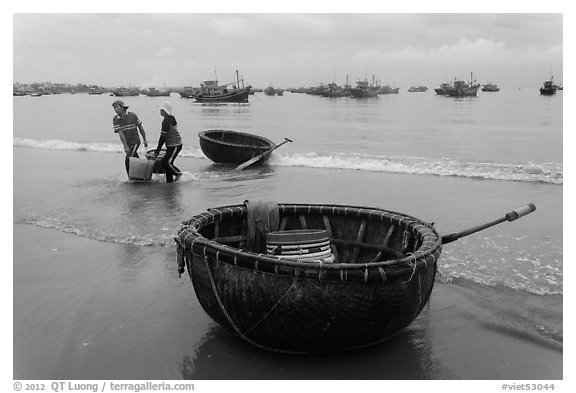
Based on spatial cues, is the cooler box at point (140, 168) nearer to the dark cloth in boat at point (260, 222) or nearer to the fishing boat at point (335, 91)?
the dark cloth in boat at point (260, 222)

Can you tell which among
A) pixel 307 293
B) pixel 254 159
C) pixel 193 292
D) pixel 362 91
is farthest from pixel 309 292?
pixel 362 91

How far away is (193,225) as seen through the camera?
4.71m

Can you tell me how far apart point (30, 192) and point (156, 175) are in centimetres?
267

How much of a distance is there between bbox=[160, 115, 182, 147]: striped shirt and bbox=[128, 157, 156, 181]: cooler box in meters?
0.80

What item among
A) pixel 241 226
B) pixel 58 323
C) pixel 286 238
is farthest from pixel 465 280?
pixel 58 323

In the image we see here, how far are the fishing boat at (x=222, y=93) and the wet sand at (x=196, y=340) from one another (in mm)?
70238

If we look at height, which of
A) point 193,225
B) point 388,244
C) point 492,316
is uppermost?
point 193,225

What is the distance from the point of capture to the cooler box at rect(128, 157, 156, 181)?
11.5 m

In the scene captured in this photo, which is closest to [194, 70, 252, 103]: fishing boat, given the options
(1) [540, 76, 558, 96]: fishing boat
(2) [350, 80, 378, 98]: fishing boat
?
(2) [350, 80, 378, 98]: fishing boat

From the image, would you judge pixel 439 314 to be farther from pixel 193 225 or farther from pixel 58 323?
pixel 58 323

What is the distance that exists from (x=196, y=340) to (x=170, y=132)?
286 inches

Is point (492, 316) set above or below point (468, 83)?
below

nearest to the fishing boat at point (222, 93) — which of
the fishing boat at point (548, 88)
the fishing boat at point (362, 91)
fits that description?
the fishing boat at point (362, 91)

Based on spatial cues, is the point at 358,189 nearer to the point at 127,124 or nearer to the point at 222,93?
the point at 127,124
